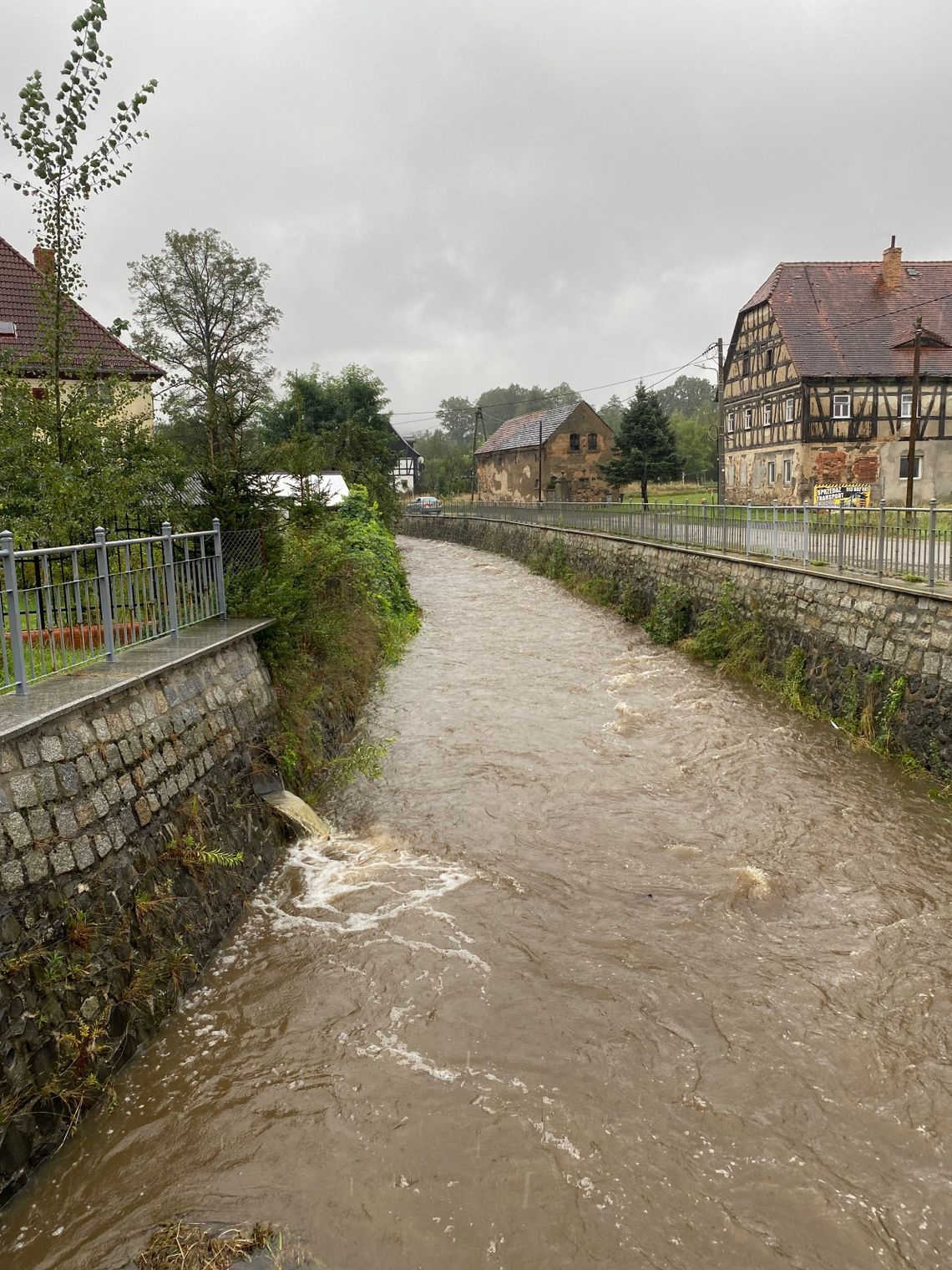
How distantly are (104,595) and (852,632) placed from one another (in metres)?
9.69

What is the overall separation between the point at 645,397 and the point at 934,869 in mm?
42263

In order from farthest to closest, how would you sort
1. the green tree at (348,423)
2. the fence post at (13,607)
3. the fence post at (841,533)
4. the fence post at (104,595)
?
the green tree at (348,423)
the fence post at (841,533)
the fence post at (104,595)
the fence post at (13,607)

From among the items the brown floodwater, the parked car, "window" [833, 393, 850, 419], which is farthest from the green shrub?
the parked car

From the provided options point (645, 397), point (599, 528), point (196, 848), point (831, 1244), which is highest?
point (645, 397)

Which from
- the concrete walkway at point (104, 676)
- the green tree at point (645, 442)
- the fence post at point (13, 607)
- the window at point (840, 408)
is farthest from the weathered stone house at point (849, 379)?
the fence post at point (13, 607)

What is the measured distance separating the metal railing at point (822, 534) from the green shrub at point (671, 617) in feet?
3.99

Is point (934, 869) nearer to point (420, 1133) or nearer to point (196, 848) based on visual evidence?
point (420, 1133)

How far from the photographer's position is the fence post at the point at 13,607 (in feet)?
18.1

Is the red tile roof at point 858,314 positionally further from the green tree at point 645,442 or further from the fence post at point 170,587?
the fence post at point 170,587

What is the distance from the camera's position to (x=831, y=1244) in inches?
163

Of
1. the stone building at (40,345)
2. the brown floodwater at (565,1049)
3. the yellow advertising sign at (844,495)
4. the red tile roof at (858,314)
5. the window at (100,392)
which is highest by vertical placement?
the red tile roof at (858,314)

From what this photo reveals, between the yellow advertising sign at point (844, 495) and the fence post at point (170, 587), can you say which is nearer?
the fence post at point (170, 587)

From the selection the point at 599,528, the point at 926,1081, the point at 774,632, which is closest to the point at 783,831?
the point at 926,1081

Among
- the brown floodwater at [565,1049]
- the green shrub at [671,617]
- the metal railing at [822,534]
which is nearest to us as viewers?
the brown floodwater at [565,1049]
